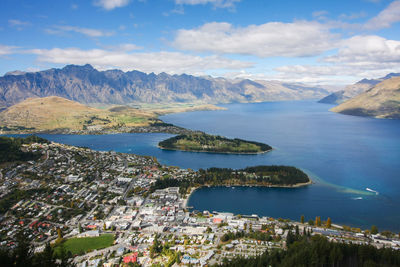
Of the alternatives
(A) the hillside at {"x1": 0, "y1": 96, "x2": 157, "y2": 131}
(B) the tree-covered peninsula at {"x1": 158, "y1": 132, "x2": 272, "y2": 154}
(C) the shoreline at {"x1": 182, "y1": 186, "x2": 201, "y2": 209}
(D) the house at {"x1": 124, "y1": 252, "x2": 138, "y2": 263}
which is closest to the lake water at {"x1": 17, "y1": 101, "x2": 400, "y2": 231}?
(C) the shoreline at {"x1": 182, "y1": 186, "x2": 201, "y2": 209}

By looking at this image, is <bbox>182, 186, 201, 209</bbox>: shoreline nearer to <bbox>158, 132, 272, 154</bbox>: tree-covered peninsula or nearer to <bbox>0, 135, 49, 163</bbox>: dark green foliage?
<bbox>158, 132, 272, 154</bbox>: tree-covered peninsula

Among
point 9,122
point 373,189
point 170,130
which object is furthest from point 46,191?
point 9,122

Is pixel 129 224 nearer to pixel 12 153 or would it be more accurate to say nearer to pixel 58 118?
pixel 12 153

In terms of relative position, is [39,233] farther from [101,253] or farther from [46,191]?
[46,191]

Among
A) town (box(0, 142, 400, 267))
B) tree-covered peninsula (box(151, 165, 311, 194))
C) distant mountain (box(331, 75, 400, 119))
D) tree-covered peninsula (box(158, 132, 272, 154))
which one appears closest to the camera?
town (box(0, 142, 400, 267))

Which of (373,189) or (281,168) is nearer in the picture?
(373,189)

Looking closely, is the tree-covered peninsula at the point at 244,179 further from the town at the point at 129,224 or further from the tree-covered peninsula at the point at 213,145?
the tree-covered peninsula at the point at 213,145

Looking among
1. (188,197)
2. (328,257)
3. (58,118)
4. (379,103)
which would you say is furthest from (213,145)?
(379,103)
